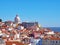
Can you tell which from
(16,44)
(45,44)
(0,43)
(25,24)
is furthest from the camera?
(25,24)

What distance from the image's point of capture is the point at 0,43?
1139 inches

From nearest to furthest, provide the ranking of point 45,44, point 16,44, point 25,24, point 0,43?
point 0,43
point 16,44
point 45,44
point 25,24

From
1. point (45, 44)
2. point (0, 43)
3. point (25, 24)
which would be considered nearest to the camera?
point (0, 43)

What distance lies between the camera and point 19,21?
288ft

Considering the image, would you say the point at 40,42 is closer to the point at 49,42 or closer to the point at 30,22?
the point at 49,42

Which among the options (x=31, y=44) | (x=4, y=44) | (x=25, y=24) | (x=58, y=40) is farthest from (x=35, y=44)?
(x=25, y=24)

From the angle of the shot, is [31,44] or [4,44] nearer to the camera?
[4,44]

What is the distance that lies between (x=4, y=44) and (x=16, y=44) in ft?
6.26

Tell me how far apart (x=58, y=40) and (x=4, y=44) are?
25.8 feet

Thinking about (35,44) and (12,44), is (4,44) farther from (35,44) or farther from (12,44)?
(35,44)

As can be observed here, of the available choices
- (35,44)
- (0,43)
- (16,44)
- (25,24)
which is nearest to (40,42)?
(35,44)

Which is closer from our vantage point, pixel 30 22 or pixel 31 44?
pixel 31 44

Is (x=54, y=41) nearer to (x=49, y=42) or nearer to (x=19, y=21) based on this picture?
(x=49, y=42)

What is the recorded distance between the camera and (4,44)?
1163 inches
